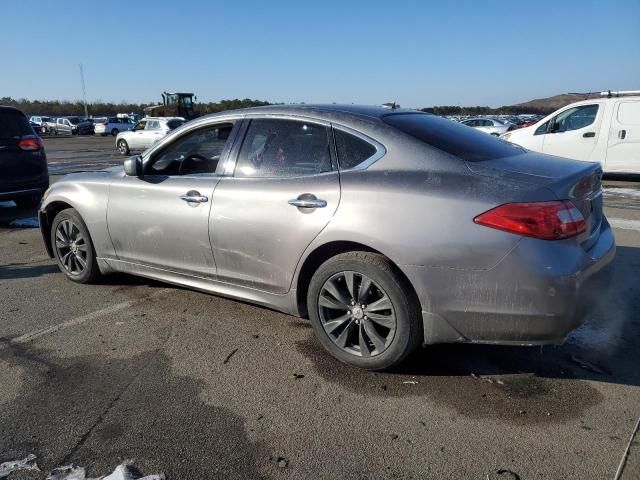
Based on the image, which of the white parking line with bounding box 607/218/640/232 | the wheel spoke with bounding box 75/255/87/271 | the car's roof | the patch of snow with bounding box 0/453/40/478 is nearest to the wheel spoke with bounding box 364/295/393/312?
the car's roof

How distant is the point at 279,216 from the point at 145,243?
1442 mm

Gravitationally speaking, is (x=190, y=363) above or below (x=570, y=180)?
below

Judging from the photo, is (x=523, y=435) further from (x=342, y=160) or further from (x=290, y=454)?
Answer: (x=342, y=160)

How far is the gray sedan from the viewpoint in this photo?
284 centimetres

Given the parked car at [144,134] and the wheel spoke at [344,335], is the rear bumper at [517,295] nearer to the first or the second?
the wheel spoke at [344,335]

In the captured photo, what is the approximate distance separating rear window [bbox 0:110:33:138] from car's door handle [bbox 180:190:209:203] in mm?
5628

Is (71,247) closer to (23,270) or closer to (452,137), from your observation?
(23,270)

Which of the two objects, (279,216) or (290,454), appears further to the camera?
(279,216)

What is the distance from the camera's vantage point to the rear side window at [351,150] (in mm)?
3377

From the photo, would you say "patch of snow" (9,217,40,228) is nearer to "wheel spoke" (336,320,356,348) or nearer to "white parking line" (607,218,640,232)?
"wheel spoke" (336,320,356,348)

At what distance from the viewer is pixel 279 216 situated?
3.53m

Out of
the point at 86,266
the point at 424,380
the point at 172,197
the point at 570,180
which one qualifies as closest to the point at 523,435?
the point at 424,380

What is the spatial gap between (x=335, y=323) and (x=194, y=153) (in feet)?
6.48

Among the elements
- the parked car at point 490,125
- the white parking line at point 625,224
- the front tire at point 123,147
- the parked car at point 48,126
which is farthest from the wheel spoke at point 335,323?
the parked car at point 48,126
